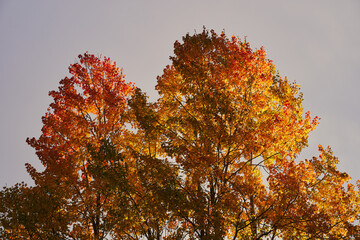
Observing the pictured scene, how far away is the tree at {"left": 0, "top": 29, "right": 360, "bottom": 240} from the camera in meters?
8.67

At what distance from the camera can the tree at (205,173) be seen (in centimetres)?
867

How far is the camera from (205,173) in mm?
8945

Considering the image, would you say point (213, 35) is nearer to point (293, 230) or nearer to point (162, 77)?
point (162, 77)

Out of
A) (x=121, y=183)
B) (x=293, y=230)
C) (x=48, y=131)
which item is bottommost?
(x=293, y=230)

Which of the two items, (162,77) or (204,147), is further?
(162,77)

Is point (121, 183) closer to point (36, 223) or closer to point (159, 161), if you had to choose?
point (159, 161)

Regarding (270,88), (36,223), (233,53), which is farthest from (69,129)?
(270,88)

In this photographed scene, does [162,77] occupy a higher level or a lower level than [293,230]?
higher

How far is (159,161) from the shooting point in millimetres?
9023

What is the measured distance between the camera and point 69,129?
12.6m

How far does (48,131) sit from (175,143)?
5975 millimetres

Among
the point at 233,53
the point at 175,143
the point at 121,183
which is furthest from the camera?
the point at 233,53

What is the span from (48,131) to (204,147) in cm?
689

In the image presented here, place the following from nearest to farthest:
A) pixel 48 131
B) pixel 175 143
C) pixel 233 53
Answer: pixel 175 143 < pixel 233 53 < pixel 48 131
